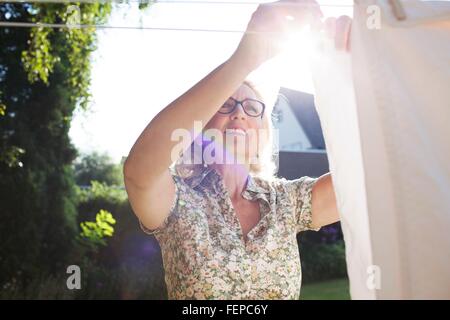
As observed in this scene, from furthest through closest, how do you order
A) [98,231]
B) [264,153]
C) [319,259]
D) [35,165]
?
[319,259] → [98,231] → [35,165] → [264,153]

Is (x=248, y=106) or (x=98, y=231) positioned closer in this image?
(x=248, y=106)

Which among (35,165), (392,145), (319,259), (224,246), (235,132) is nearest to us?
(392,145)

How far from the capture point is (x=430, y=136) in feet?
3.50

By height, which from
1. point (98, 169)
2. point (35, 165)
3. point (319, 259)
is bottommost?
point (319, 259)

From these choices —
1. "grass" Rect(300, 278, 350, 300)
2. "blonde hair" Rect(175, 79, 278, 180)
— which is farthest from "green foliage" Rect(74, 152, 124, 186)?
"blonde hair" Rect(175, 79, 278, 180)

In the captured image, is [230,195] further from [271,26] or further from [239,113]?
[271,26]

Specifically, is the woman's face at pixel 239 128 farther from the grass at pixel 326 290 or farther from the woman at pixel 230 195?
the grass at pixel 326 290

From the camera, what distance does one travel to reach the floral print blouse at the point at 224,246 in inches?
51.0

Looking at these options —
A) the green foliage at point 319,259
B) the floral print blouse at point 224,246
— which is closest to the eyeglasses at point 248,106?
the floral print blouse at point 224,246

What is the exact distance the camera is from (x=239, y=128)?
147cm

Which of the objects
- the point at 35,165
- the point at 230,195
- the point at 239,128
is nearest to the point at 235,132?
the point at 239,128

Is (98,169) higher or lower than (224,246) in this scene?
higher

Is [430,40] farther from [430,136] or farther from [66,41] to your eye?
[66,41]

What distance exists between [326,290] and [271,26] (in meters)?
5.47
